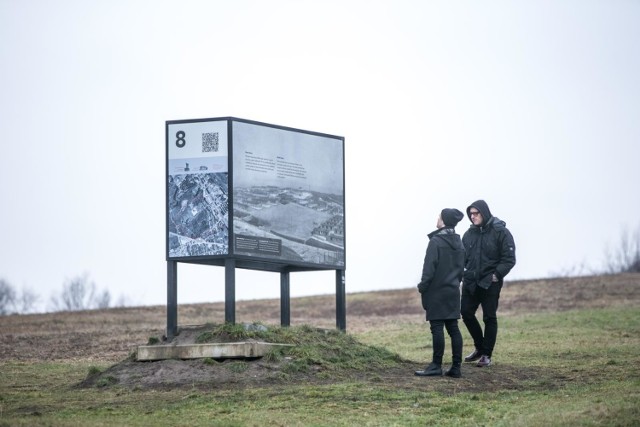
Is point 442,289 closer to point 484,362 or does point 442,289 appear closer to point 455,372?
point 455,372

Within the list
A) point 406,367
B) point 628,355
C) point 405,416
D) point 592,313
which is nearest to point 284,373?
point 406,367

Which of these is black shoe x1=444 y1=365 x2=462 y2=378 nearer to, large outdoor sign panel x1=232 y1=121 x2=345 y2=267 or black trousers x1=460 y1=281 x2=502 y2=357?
black trousers x1=460 y1=281 x2=502 y2=357

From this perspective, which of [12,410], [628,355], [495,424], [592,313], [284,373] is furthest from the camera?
[592,313]

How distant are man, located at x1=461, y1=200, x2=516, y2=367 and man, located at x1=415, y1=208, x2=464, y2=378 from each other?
1416 mm

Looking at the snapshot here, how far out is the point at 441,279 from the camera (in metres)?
15.3

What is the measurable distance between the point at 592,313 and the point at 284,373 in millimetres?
14793

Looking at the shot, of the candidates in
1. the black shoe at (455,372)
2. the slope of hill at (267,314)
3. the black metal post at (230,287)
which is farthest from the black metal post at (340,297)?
the slope of hill at (267,314)

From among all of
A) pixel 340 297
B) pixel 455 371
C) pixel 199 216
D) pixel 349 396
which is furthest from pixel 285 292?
pixel 349 396

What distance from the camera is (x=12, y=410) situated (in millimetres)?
13297

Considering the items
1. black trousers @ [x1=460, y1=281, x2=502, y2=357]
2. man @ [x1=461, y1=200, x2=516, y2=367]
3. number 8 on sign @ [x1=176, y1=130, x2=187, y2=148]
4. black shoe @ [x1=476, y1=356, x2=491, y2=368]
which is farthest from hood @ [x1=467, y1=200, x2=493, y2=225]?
number 8 on sign @ [x1=176, y1=130, x2=187, y2=148]

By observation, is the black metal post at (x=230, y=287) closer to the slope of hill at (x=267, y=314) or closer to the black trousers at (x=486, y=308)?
the black trousers at (x=486, y=308)

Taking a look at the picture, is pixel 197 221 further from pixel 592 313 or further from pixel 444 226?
pixel 592 313

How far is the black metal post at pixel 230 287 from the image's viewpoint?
17.0m

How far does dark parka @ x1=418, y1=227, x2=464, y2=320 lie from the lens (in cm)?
1520
